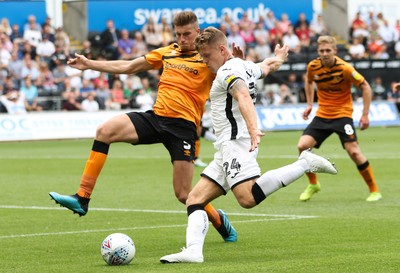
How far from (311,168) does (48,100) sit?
23.3 m

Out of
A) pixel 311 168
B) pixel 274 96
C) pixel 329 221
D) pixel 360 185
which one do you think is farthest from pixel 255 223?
pixel 274 96

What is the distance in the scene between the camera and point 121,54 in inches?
1396

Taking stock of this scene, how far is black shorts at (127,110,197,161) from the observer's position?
10.6 metres

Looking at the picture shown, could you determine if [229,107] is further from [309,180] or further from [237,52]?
[309,180]

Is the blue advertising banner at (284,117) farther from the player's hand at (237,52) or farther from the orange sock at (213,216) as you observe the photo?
the player's hand at (237,52)

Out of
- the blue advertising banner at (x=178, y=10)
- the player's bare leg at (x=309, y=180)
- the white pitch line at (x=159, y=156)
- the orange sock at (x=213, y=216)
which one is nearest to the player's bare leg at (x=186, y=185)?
the orange sock at (x=213, y=216)

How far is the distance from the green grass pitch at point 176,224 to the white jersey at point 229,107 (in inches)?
43.4

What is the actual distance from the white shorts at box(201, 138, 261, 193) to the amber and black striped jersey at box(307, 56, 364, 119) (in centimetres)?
617

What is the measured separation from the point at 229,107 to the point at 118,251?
1.57 m

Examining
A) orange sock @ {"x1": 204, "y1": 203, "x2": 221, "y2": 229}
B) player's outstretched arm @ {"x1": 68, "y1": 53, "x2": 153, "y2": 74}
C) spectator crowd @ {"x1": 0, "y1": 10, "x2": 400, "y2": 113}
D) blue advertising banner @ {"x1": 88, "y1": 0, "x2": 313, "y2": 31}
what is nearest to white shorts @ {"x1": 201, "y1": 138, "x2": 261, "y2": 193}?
orange sock @ {"x1": 204, "y1": 203, "x2": 221, "y2": 229}

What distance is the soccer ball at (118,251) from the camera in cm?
906

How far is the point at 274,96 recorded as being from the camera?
115ft

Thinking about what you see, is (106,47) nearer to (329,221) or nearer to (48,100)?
(48,100)

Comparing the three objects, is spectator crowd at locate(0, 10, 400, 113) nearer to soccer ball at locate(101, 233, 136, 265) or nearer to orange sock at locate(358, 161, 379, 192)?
orange sock at locate(358, 161, 379, 192)
